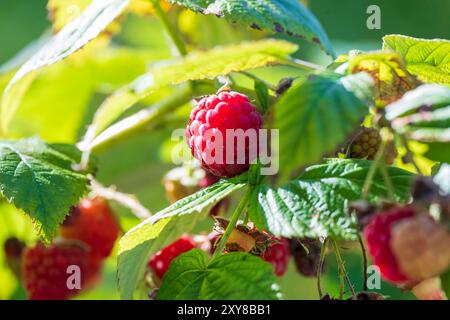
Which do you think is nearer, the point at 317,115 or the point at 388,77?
the point at 317,115

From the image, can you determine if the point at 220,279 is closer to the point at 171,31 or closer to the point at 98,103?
the point at 171,31

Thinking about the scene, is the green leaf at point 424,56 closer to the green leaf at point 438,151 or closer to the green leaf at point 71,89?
the green leaf at point 438,151

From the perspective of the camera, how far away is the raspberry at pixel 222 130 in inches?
38.8

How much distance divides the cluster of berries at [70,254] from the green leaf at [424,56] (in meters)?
0.60

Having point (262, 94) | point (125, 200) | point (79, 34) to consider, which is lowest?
point (125, 200)

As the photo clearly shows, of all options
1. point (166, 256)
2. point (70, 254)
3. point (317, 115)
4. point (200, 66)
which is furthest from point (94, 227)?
point (317, 115)

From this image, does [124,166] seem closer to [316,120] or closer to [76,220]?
[76,220]

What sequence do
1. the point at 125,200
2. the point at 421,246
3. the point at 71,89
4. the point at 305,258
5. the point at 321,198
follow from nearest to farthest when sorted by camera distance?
the point at 421,246 < the point at 321,198 < the point at 305,258 < the point at 125,200 < the point at 71,89

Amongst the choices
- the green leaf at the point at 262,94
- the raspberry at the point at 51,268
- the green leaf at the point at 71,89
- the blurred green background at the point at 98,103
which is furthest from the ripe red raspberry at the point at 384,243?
the green leaf at the point at 71,89

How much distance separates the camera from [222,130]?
99 centimetres

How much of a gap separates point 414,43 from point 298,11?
21 centimetres

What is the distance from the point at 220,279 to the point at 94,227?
1.94 feet

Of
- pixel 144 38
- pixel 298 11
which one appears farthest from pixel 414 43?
pixel 144 38

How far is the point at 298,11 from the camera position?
1181 millimetres
